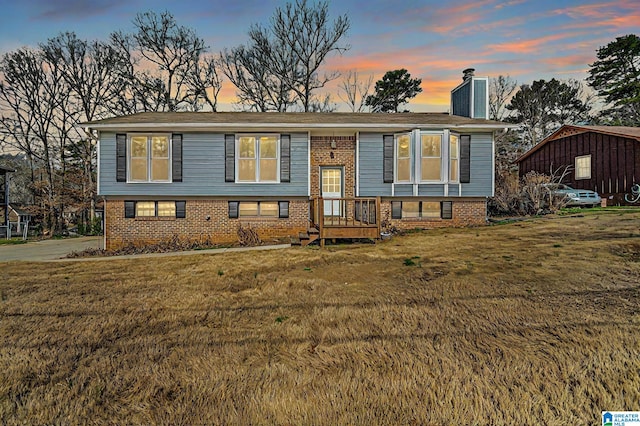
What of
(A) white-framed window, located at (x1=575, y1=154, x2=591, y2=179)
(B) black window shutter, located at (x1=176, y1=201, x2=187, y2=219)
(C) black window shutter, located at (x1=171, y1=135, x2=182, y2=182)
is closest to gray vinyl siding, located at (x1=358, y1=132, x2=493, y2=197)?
(B) black window shutter, located at (x1=176, y1=201, x2=187, y2=219)

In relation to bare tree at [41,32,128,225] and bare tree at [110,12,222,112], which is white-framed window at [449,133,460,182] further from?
bare tree at [41,32,128,225]

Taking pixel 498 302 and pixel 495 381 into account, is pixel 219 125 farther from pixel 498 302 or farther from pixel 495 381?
pixel 495 381

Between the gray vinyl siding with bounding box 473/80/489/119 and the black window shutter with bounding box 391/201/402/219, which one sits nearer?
the black window shutter with bounding box 391/201/402/219

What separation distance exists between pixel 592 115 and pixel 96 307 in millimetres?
44424

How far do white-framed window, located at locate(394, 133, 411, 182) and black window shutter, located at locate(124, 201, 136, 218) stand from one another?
952 centimetres

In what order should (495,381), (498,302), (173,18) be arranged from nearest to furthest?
(495,381) → (498,302) → (173,18)

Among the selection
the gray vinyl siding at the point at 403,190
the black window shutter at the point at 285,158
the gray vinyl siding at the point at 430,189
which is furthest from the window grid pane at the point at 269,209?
the gray vinyl siding at the point at 430,189

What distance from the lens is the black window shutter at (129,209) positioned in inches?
494

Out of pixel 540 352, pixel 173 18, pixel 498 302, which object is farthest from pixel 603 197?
pixel 173 18

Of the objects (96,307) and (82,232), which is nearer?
(96,307)

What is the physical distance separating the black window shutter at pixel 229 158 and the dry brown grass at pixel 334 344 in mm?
5894

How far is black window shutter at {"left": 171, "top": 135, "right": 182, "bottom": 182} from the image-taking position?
12.6m

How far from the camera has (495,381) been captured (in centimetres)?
316

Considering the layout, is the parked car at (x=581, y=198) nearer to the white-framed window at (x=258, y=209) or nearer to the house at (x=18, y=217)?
the white-framed window at (x=258, y=209)
